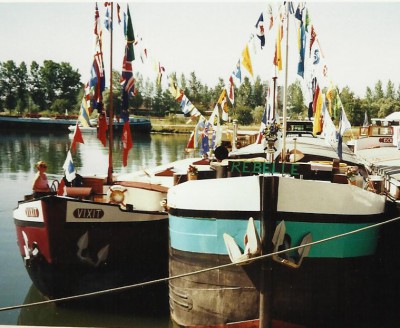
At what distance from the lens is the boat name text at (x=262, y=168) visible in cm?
807

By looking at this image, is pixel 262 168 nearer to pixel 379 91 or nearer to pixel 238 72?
pixel 238 72

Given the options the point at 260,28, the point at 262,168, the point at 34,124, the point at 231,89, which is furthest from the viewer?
the point at 34,124

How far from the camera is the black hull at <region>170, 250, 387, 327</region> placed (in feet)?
25.9

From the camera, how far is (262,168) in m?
8.12

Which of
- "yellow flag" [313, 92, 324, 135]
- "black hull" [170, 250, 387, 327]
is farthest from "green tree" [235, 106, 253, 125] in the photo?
"black hull" [170, 250, 387, 327]

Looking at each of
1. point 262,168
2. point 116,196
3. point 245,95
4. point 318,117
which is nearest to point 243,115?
point 245,95

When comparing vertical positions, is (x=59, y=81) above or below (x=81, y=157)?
above

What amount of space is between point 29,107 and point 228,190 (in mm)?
96659

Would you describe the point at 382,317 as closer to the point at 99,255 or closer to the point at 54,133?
the point at 99,255

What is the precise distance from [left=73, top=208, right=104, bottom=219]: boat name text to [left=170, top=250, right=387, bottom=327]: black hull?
83.7 inches

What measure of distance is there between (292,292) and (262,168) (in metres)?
1.96

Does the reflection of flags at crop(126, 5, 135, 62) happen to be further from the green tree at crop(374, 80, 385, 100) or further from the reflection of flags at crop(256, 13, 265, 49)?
the green tree at crop(374, 80, 385, 100)

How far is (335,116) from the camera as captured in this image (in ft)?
36.4

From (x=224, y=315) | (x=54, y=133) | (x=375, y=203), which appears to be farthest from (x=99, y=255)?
(x=54, y=133)
